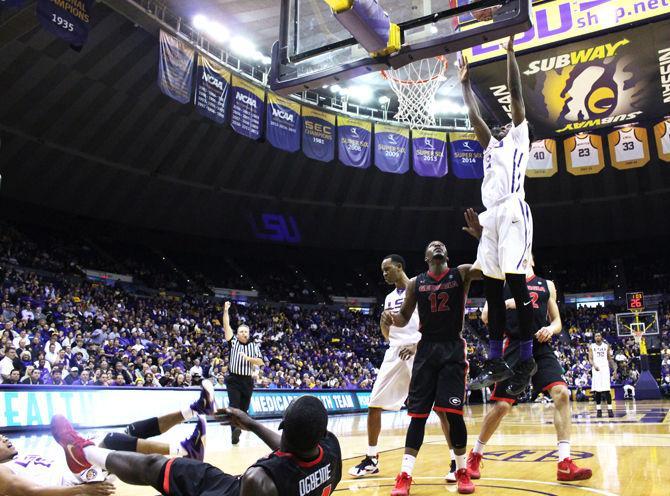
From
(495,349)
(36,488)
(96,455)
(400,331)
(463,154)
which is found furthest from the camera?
(463,154)

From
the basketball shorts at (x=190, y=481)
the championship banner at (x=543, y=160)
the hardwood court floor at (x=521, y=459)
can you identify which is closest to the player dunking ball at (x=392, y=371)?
the hardwood court floor at (x=521, y=459)

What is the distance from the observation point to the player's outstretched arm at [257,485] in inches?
106

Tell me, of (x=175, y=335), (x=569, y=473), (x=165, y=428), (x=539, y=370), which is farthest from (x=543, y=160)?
(x=165, y=428)

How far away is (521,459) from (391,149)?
56.6 ft

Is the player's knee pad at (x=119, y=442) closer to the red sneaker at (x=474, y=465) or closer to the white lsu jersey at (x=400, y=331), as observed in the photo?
the red sneaker at (x=474, y=465)

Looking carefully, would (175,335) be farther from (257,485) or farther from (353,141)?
(257,485)

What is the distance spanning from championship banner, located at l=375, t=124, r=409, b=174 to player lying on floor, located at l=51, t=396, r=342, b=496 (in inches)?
782

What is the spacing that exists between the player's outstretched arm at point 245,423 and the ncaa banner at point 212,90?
1551 centimetres

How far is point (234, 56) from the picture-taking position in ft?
66.1

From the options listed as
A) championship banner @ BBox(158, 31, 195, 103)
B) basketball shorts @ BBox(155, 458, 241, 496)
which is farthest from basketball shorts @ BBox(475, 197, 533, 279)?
championship banner @ BBox(158, 31, 195, 103)

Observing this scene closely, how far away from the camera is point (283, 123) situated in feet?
67.0

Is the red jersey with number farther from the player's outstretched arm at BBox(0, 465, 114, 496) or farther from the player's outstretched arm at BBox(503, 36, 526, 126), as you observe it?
the player's outstretched arm at BBox(0, 465, 114, 496)

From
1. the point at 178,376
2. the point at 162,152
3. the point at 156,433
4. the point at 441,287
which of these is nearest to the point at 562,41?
the point at 441,287

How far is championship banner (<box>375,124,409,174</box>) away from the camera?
22734 mm
